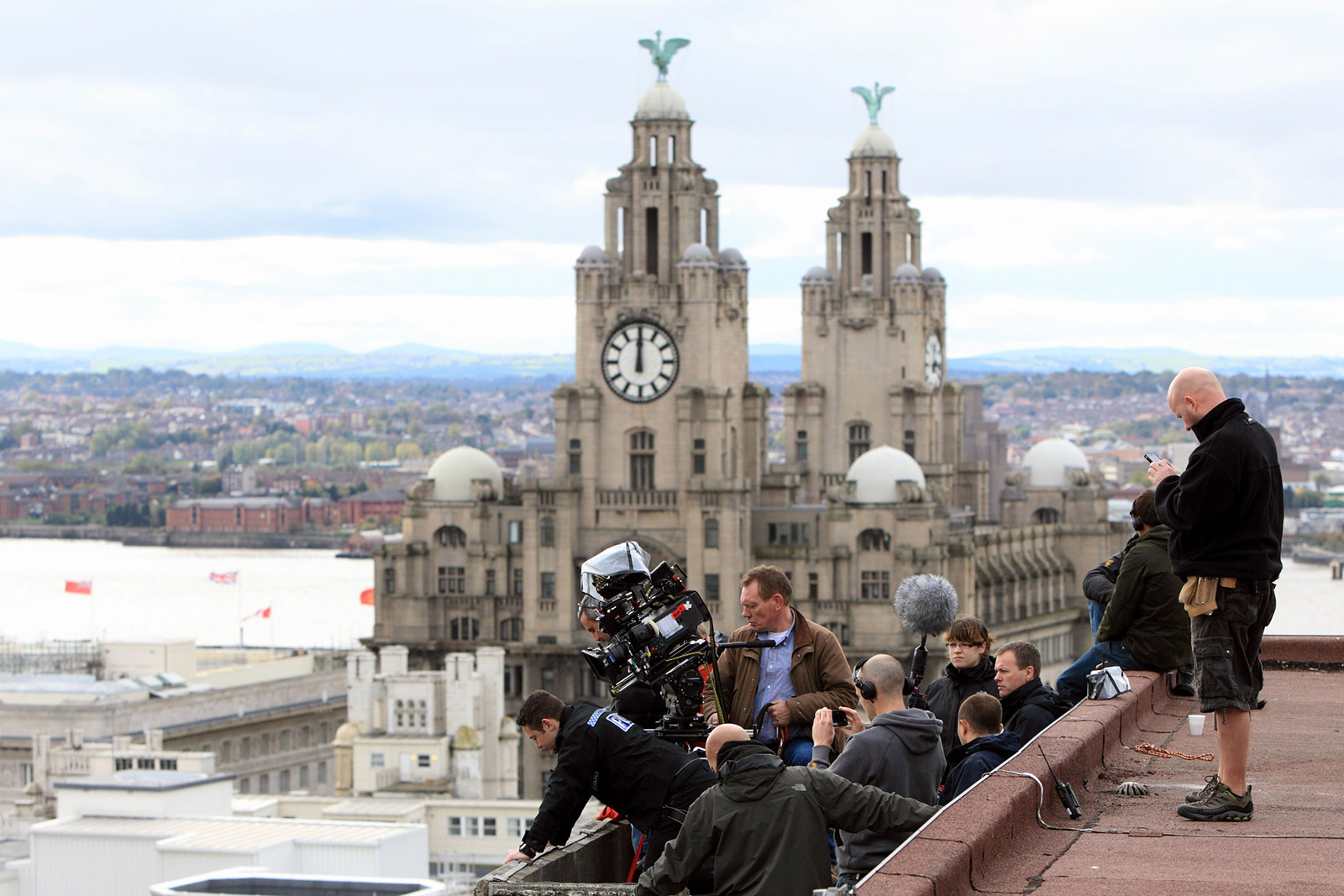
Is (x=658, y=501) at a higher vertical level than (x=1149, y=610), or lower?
higher

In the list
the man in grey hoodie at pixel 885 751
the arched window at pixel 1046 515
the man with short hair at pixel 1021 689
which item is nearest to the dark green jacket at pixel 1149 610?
the man with short hair at pixel 1021 689

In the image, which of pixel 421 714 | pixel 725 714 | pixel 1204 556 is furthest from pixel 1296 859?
pixel 421 714

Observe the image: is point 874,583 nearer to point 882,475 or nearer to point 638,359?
point 882,475

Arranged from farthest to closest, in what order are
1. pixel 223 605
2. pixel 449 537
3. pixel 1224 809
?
pixel 223 605 → pixel 449 537 → pixel 1224 809

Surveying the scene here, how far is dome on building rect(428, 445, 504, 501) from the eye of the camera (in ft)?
252

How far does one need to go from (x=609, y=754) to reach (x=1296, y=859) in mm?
3591

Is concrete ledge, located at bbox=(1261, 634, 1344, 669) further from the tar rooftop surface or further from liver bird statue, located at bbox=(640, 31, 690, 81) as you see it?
liver bird statue, located at bbox=(640, 31, 690, 81)

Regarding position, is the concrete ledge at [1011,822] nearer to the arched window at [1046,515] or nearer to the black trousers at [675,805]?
the black trousers at [675,805]

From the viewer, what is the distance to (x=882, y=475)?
2923 inches

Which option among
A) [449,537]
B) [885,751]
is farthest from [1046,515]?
[885,751]

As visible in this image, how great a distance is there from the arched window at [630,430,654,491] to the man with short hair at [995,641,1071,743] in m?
59.1

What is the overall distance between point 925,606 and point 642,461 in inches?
2326

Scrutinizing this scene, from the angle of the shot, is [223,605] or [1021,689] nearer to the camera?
[1021,689]

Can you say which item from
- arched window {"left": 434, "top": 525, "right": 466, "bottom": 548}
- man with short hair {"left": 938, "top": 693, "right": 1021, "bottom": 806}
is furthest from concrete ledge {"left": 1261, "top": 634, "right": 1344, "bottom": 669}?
arched window {"left": 434, "top": 525, "right": 466, "bottom": 548}
